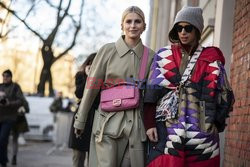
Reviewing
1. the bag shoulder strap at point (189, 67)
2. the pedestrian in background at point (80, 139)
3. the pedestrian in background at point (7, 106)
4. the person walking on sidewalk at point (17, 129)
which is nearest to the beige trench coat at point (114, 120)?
the bag shoulder strap at point (189, 67)

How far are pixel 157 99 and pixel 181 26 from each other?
0.57m

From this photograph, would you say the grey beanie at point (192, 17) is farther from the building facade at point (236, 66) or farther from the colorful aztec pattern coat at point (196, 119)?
the building facade at point (236, 66)

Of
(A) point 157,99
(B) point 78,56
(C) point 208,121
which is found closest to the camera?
(C) point 208,121

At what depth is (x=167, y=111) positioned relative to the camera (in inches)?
152

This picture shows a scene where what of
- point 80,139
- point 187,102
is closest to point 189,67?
point 187,102

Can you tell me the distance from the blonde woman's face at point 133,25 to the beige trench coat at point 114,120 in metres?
0.10

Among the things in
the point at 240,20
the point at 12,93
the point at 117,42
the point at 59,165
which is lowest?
the point at 59,165

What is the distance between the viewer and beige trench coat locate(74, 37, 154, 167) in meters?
4.36

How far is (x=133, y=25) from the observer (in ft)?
15.0

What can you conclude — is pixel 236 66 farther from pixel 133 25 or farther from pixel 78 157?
pixel 78 157

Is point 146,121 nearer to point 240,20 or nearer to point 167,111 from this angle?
point 167,111

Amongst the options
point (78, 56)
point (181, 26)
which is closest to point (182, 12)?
point (181, 26)

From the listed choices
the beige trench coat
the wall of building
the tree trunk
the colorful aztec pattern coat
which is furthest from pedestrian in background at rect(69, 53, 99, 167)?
the tree trunk

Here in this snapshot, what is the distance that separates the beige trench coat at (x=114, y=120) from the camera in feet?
14.3
